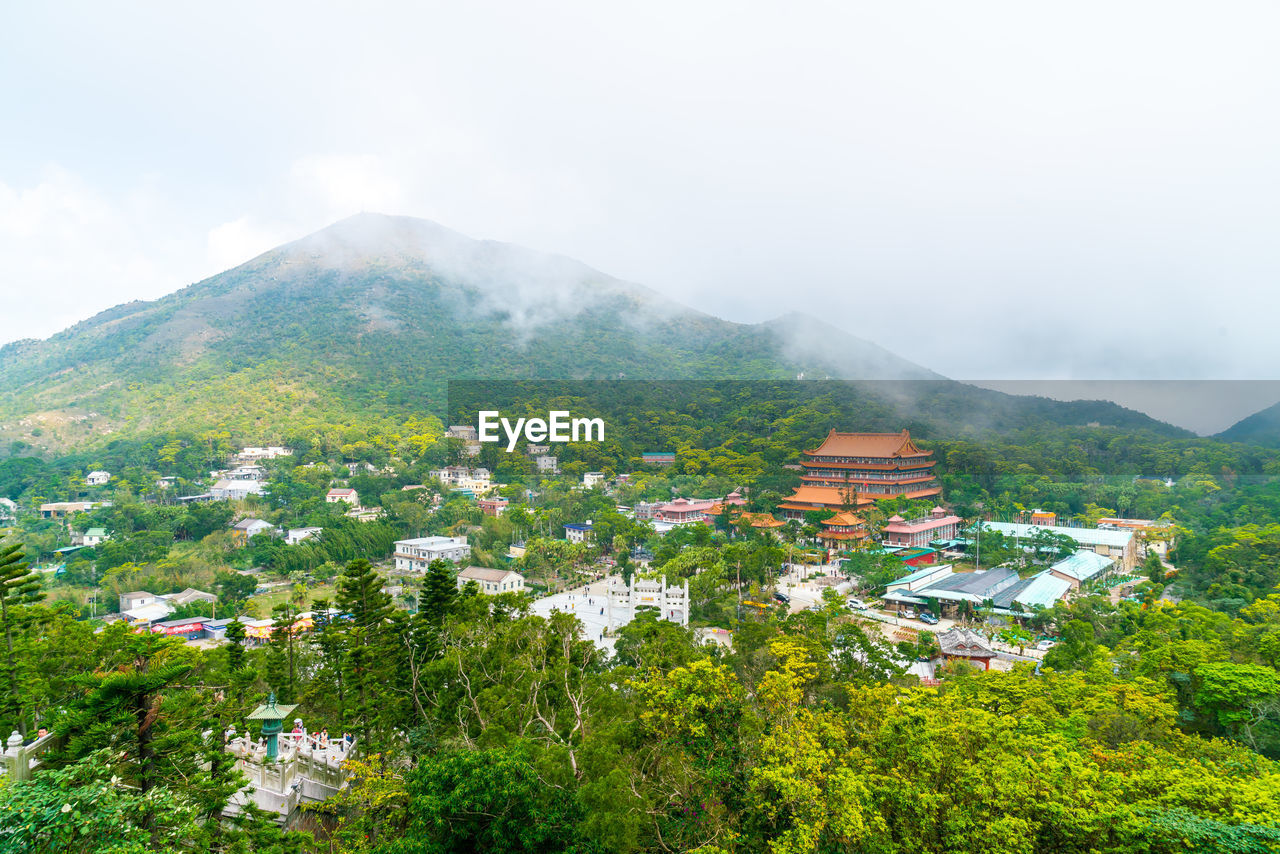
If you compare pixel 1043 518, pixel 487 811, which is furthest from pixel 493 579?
pixel 1043 518

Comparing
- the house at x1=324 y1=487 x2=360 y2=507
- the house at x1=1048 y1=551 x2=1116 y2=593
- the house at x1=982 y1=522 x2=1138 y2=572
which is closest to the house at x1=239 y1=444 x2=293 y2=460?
the house at x1=324 y1=487 x2=360 y2=507

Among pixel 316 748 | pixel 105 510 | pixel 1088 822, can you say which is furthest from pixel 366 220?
pixel 1088 822

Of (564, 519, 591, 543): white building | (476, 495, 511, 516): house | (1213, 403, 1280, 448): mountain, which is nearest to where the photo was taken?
(564, 519, 591, 543): white building

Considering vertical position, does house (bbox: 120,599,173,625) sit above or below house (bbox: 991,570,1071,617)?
below

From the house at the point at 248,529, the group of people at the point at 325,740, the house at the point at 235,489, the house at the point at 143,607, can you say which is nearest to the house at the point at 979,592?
the group of people at the point at 325,740

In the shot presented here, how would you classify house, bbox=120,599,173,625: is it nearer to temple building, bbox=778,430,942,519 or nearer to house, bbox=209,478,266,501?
house, bbox=209,478,266,501

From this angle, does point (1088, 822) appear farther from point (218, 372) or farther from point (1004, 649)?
point (218, 372)

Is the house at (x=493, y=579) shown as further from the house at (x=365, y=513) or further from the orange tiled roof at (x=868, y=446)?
the orange tiled roof at (x=868, y=446)
